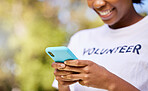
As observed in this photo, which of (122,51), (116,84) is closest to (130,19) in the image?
(122,51)

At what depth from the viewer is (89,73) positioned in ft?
2.09

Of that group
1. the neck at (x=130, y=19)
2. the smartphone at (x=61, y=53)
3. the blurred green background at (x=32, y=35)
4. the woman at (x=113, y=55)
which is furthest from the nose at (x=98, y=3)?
the blurred green background at (x=32, y=35)

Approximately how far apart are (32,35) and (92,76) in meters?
3.19

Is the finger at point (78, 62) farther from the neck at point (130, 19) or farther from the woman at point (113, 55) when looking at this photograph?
the neck at point (130, 19)

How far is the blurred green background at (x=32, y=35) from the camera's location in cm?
355

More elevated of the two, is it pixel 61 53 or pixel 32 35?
pixel 61 53

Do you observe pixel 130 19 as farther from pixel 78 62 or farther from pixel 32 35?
pixel 32 35

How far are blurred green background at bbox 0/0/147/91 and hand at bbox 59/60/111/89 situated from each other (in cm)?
283

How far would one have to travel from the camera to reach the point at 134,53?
810 millimetres

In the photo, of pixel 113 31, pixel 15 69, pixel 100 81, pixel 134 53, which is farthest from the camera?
pixel 15 69

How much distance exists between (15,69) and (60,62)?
3.06m

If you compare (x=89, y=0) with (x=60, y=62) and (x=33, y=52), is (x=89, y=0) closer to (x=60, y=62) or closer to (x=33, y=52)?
(x=60, y=62)

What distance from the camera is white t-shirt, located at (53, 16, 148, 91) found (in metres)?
0.79

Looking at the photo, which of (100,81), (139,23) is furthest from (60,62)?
(139,23)
